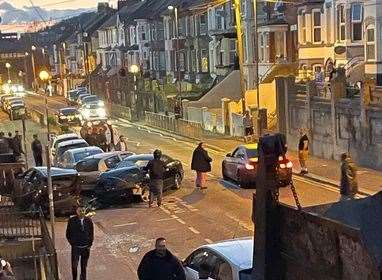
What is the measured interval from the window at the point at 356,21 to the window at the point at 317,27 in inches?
184

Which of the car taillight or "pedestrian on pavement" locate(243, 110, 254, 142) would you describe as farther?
"pedestrian on pavement" locate(243, 110, 254, 142)

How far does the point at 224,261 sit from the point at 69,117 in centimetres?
4387

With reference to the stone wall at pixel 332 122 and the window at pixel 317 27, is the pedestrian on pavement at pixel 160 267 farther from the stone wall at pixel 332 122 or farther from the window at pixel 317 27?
the window at pixel 317 27

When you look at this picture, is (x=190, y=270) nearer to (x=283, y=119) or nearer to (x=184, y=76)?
(x=283, y=119)

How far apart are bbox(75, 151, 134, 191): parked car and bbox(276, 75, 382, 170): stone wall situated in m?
8.26

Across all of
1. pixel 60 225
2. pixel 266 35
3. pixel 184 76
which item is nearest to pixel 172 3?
pixel 184 76

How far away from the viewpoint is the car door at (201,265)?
34.9 ft

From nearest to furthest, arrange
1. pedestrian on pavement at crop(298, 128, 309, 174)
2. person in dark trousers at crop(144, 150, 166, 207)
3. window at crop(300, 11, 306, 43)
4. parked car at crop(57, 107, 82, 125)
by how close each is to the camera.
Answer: person in dark trousers at crop(144, 150, 166, 207) < pedestrian on pavement at crop(298, 128, 309, 174) < window at crop(300, 11, 306, 43) < parked car at crop(57, 107, 82, 125)

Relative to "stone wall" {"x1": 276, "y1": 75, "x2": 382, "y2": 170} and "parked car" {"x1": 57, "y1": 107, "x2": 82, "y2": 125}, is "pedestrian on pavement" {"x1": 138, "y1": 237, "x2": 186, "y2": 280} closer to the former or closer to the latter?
"stone wall" {"x1": 276, "y1": 75, "x2": 382, "y2": 170}

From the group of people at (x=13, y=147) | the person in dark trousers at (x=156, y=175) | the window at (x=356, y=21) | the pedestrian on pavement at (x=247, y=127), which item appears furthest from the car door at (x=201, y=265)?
the window at (x=356, y=21)

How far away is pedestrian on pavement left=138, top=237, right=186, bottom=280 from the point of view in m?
10.1

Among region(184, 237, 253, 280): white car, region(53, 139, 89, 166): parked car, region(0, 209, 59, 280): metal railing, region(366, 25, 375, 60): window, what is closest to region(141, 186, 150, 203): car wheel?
region(0, 209, 59, 280): metal railing

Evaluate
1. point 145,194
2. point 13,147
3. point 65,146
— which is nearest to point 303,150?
point 145,194

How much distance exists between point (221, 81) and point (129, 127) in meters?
7.50
